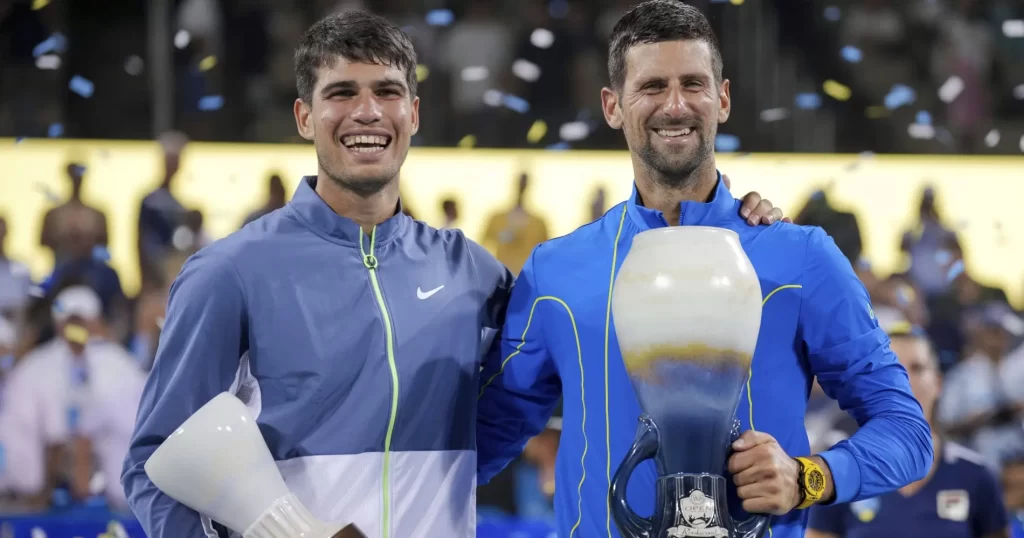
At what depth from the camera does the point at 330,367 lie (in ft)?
5.86

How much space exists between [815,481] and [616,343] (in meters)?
0.38

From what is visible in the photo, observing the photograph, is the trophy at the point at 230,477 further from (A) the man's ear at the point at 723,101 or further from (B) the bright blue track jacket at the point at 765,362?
(A) the man's ear at the point at 723,101

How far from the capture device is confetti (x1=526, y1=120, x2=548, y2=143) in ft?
17.5

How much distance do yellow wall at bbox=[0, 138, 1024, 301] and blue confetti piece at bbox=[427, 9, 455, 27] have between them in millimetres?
614

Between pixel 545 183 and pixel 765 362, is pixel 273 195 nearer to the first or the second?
pixel 545 183

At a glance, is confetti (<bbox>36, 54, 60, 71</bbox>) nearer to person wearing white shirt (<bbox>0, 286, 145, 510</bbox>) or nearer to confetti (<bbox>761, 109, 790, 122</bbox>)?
person wearing white shirt (<bbox>0, 286, 145, 510</bbox>)

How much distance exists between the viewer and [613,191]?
5.29 metres

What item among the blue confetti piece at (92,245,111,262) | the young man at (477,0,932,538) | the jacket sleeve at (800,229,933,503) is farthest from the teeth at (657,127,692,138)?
the blue confetti piece at (92,245,111,262)

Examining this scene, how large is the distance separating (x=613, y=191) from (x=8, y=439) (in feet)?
9.44

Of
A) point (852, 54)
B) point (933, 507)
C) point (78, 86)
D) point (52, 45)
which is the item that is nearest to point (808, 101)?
point (852, 54)

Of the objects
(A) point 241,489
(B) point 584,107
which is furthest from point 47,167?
(A) point 241,489

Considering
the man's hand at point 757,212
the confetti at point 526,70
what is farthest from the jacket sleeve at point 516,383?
the confetti at point 526,70

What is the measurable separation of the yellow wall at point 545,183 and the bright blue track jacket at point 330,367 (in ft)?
11.1

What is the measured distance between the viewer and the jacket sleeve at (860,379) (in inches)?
65.3
